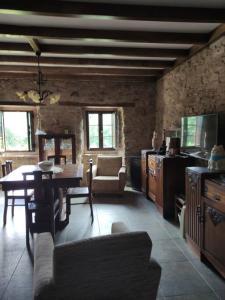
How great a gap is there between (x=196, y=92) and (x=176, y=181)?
4.79 ft

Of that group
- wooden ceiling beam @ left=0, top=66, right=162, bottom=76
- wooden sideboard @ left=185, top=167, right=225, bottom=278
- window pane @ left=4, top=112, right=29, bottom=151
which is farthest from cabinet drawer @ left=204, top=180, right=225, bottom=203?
window pane @ left=4, top=112, right=29, bottom=151

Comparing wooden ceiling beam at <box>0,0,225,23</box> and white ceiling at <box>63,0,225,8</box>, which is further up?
white ceiling at <box>63,0,225,8</box>

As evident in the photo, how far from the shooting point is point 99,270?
4.24 feet

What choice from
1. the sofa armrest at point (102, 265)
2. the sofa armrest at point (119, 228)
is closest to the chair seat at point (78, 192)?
the sofa armrest at point (119, 228)

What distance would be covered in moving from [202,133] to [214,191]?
1.27 m

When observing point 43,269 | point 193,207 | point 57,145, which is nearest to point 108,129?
point 57,145

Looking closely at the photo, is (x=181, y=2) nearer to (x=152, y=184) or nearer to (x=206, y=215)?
(x=206, y=215)

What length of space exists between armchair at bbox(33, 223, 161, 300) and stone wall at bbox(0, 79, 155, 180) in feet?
16.4

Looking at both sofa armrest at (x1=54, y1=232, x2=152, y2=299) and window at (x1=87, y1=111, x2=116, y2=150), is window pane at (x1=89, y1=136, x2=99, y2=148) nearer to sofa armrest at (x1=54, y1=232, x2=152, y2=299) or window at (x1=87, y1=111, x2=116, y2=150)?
window at (x1=87, y1=111, x2=116, y2=150)

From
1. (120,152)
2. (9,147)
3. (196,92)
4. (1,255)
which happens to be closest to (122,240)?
(1,255)

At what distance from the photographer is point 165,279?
2.45 metres

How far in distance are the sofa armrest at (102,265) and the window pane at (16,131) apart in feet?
18.1

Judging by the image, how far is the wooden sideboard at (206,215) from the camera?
7.72ft

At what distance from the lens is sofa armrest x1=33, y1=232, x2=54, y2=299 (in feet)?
4.19
